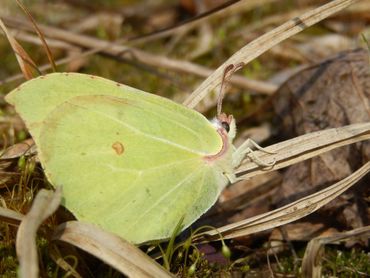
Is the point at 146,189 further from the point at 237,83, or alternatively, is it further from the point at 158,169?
the point at 237,83

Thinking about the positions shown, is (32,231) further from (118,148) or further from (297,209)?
(297,209)

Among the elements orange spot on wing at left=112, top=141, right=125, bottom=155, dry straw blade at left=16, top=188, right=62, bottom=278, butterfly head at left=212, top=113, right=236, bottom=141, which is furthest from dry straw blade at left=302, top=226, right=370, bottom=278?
dry straw blade at left=16, top=188, right=62, bottom=278

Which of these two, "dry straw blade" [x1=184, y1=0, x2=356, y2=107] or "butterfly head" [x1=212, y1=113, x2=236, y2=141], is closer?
"butterfly head" [x1=212, y1=113, x2=236, y2=141]

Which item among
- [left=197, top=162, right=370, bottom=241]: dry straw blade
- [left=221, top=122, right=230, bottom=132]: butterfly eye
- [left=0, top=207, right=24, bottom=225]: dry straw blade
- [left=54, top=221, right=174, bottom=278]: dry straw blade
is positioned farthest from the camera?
[left=221, top=122, right=230, bottom=132]: butterfly eye

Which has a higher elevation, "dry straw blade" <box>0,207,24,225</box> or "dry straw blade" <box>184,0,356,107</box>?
"dry straw blade" <box>184,0,356,107</box>

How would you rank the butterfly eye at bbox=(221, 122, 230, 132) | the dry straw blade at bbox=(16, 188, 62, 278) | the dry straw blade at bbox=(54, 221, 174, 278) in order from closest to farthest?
the dry straw blade at bbox=(16, 188, 62, 278) < the dry straw blade at bbox=(54, 221, 174, 278) < the butterfly eye at bbox=(221, 122, 230, 132)

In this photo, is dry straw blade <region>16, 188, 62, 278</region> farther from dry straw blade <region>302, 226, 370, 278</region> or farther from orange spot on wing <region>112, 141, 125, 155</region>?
dry straw blade <region>302, 226, 370, 278</region>

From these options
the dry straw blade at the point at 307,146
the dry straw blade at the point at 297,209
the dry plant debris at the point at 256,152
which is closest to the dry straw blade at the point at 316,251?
the dry plant debris at the point at 256,152

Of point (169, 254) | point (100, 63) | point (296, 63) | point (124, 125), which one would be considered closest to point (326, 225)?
point (169, 254)
